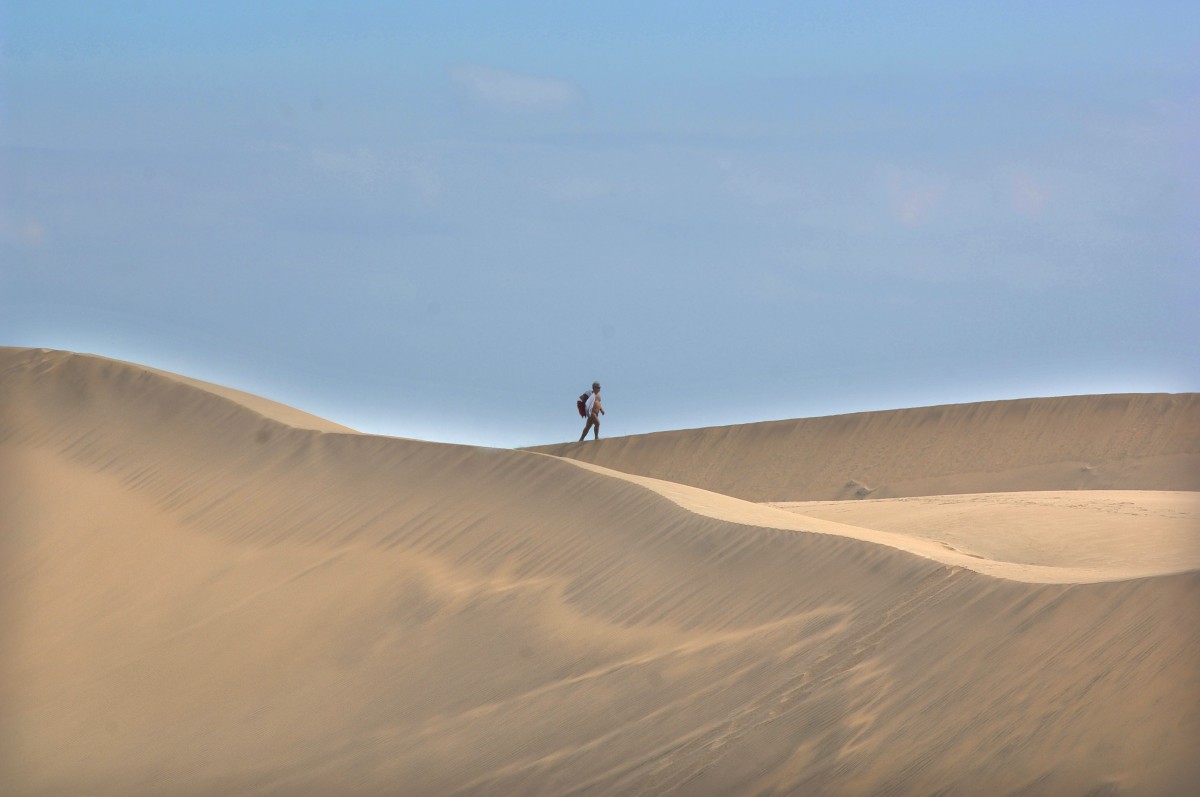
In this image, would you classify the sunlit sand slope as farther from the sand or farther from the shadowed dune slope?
the shadowed dune slope

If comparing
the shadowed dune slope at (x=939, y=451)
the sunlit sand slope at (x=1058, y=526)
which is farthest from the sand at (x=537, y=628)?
the shadowed dune slope at (x=939, y=451)

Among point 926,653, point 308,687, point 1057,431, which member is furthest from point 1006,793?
point 1057,431

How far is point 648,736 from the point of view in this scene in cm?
1052

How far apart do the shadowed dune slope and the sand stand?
26.0 ft

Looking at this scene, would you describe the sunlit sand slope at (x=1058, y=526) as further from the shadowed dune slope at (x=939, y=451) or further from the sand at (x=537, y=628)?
the shadowed dune slope at (x=939, y=451)

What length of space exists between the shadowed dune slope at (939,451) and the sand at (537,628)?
7923 millimetres

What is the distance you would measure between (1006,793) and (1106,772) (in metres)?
0.65

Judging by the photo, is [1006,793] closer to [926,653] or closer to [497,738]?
[926,653]

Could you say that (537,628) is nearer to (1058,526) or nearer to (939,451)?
(1058,526)

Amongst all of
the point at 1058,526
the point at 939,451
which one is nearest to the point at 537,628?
the point at 1058,526

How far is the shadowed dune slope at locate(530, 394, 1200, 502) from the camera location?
85.5 feet

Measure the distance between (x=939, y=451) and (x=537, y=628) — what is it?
17.3 meters

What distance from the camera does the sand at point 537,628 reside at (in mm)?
9633

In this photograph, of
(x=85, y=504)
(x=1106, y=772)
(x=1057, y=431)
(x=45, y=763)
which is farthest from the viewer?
(x=1057, y=431)
